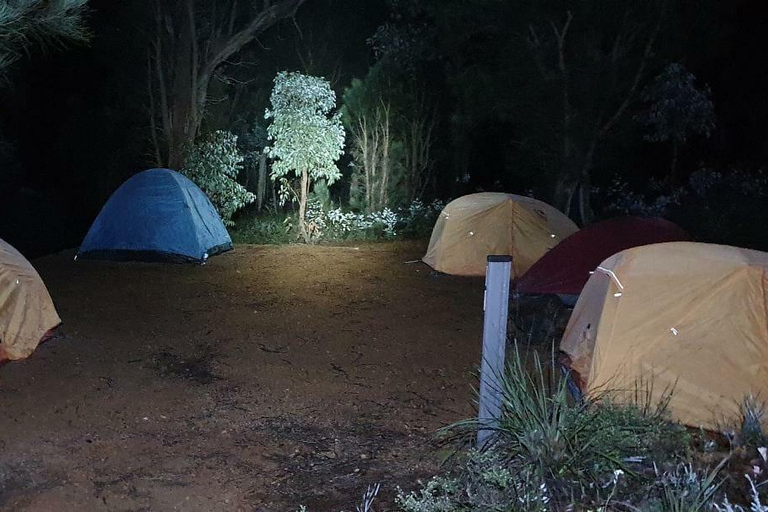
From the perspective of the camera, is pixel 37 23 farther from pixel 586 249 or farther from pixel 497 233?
pixel 497 233

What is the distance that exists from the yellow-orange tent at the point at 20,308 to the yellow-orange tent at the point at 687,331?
481 cm

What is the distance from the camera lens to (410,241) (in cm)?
1480

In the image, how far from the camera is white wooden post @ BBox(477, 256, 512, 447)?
4781 millimetres

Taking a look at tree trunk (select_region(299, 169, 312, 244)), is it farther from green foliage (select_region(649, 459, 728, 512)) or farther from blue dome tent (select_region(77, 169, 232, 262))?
green foliage (select_region(649, 459, 728, 512))

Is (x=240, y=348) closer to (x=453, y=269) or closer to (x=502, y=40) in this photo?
(x=453, y=269)

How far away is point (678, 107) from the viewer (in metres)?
17.8

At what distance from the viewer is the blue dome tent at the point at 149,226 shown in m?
11.7

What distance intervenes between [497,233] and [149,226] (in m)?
5.06

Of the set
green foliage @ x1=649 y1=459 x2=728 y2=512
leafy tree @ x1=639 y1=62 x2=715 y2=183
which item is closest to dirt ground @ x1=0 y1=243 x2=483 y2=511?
green foliage @ x1=649 y1=459 x2=728 y2=512

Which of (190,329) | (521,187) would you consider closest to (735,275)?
(190,329)

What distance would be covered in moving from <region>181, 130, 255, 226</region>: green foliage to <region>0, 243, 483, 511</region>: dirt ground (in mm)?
4045

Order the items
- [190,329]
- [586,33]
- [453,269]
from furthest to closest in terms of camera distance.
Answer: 1. [586,33]
2. [453,269]
3. [190,329]

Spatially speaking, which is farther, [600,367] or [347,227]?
[347,227]

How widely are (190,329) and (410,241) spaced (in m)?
7.03
